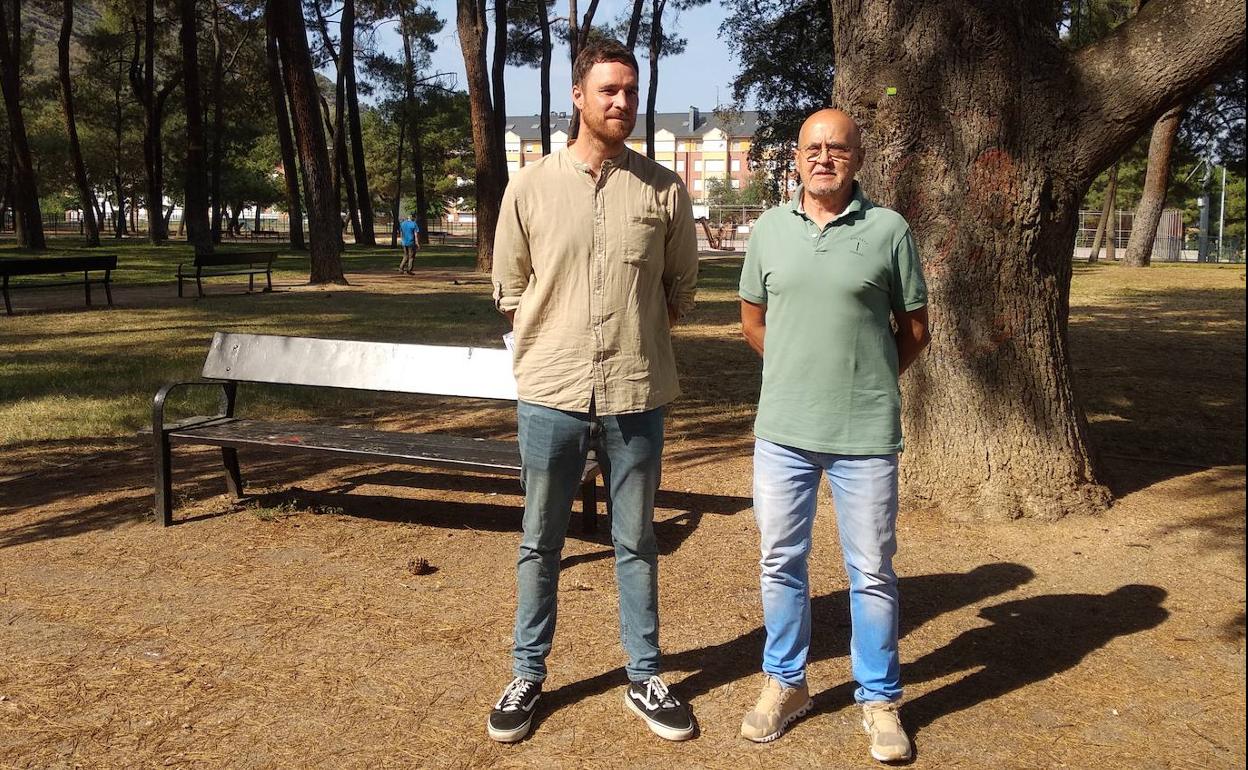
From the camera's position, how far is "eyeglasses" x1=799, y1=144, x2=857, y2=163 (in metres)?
3.12

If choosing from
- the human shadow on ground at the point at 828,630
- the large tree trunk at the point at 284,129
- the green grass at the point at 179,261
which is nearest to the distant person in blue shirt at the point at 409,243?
the green grass at the point at 179,261

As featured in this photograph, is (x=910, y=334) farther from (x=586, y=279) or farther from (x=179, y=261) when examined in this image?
(x=179, y=261)

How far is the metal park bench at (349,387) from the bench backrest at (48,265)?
1032 cm

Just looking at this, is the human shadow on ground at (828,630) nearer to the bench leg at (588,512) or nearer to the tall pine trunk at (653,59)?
the bench leg at (588,512)

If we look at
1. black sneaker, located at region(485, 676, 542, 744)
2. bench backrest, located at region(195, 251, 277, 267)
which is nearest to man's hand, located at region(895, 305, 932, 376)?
black sneaker, located at region(485, 676, 542, 744)

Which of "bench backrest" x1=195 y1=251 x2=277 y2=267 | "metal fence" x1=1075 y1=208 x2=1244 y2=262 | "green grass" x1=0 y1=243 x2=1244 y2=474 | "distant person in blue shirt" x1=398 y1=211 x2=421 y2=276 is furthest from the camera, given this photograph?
"metal fence" x1=1075 y1=208 x2=1244 y2=262

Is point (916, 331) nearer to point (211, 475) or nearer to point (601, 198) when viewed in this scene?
point (601, 198)

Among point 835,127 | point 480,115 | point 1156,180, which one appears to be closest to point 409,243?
point 480,115

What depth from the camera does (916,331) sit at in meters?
3.33

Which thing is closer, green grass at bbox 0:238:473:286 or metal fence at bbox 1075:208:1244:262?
green grass at bbox 0:238:473:286

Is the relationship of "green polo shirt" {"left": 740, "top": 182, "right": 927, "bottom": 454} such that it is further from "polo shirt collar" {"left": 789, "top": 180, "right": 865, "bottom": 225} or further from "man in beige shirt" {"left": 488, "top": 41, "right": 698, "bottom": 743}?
"man in beige shirt" {"left": 488, "top": 41, "right": 698, "bottom": 743}

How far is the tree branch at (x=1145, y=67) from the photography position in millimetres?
5191

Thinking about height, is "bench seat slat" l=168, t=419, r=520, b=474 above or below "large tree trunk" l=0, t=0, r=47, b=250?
below

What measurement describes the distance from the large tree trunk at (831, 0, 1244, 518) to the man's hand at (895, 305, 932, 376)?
2.37 meters
